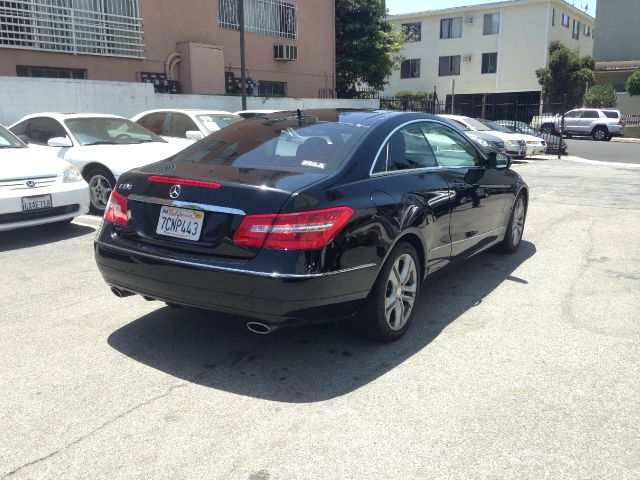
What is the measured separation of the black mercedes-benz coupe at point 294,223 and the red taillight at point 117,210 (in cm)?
2

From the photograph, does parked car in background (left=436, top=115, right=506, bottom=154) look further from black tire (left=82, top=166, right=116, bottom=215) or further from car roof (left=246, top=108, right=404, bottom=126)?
car roof (left=246, top=108, right=404, bottom=126)

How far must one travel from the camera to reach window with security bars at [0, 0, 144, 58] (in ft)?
45.4

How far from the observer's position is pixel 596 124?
1182 inches

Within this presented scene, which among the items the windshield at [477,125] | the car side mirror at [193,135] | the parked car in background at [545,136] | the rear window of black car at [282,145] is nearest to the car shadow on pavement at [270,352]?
the rear window of black car at [282,145]

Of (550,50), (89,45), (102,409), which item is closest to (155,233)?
(102,409)

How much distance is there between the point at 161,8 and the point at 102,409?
1615 centimetres

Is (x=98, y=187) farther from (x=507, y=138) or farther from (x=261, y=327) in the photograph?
(x=507, y=138)

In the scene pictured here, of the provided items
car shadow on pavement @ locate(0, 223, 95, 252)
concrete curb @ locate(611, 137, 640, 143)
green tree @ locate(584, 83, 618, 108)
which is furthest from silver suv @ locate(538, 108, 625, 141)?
car shadow on pavement @ locate(0, 223, 95, 252)

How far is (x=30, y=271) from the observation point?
5.72 meters

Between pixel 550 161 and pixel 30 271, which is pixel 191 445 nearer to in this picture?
pixel 30 271

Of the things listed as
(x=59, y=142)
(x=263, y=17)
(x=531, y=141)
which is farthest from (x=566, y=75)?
(x=59, y=142)

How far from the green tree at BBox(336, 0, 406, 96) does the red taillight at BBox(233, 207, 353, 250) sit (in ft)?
74.5

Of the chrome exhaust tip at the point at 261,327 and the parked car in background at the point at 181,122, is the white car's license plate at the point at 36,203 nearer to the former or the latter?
the parked car in background at the point at 181,122

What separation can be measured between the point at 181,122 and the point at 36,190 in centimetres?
442
